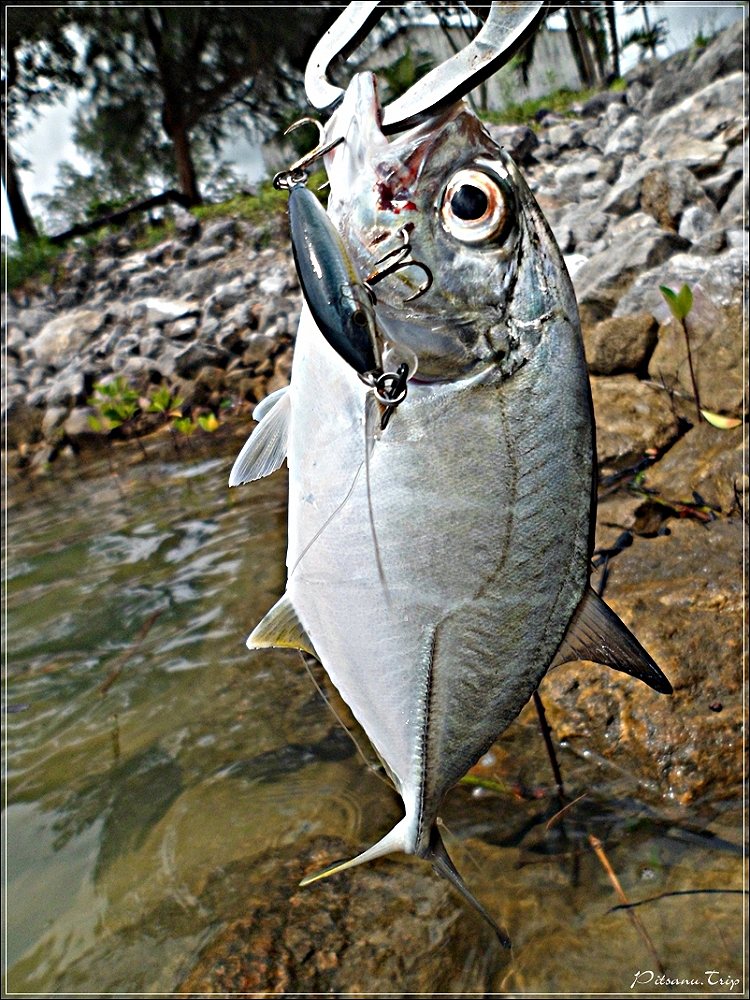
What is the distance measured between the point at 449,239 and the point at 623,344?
17.3 feet

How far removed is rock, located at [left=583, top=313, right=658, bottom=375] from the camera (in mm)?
5953

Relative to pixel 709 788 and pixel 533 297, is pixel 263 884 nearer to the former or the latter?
pixel 709 788

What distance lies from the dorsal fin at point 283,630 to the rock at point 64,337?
629 inches

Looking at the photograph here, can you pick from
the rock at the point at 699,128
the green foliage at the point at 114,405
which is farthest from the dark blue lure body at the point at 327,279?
the green foliage at the point at 114,405

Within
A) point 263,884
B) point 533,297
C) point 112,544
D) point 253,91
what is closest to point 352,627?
point 533,297

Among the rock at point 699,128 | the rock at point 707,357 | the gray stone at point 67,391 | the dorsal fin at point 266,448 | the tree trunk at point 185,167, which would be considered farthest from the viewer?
the tree trunk at point 185,167

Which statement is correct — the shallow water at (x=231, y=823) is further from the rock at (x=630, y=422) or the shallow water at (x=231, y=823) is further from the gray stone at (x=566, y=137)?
the gray stone at (x=566, y=137)

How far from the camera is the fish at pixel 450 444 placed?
109 centimetres

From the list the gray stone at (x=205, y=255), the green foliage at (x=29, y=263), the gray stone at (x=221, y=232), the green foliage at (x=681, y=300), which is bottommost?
the green foliage at (x=681, y=300)

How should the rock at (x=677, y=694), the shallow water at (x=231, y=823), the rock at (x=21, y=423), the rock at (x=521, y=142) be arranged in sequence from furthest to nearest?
the rock at (x=521, y=142)
the rock at (x=21, y=423)
the rock at (x=677, y=694)
the shallow water at (x=231, y=823)

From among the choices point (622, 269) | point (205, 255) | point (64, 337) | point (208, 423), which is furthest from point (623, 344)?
point (64, 337)

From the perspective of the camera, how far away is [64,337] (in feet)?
53.7

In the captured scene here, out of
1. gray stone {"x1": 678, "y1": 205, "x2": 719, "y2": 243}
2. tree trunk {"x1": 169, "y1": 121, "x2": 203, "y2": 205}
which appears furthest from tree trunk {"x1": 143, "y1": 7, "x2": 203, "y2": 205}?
gray stone {"x1": 678, "y1": 205, "x2": 719, "y2": 243}

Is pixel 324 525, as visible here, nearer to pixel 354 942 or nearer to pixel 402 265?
pixel 402 265
